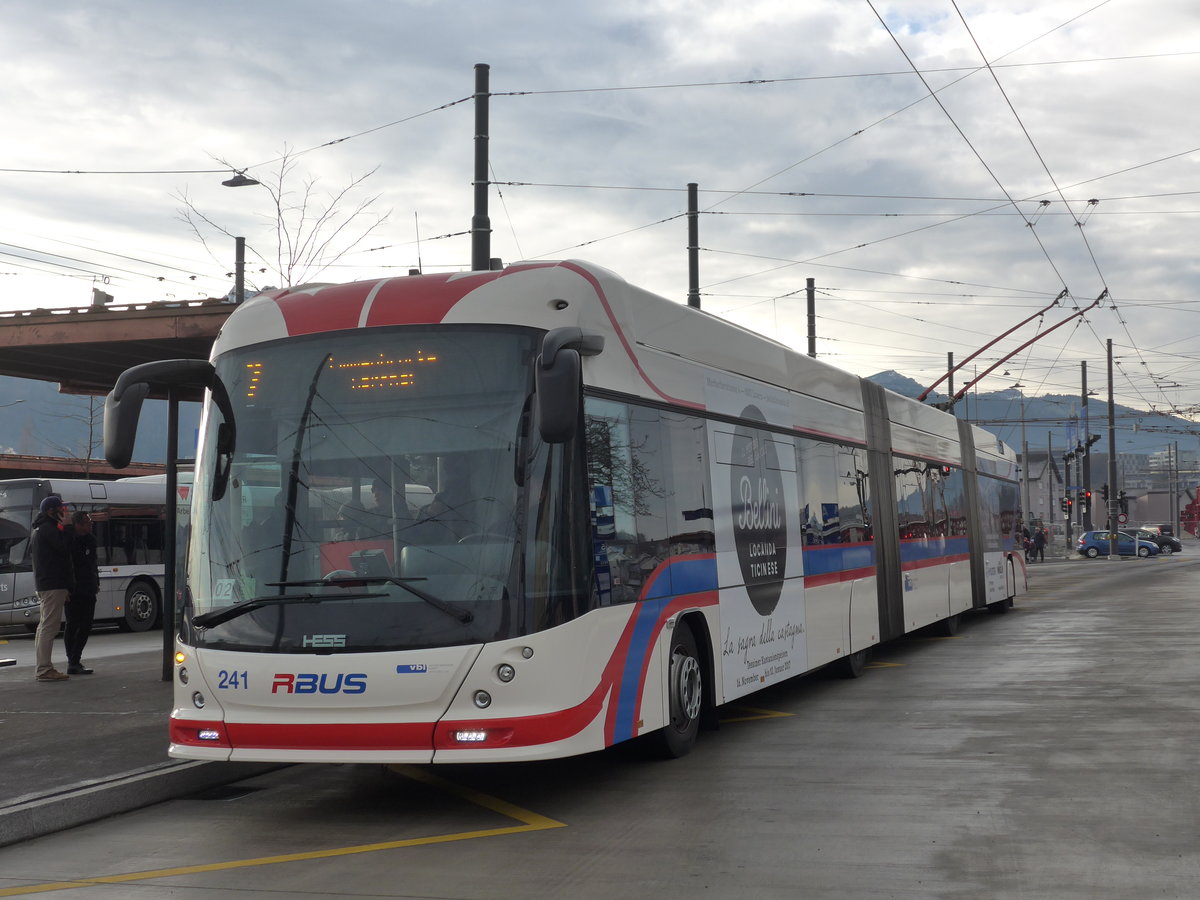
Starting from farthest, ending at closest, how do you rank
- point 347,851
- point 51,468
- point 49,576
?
point 51,468 < point 49,576 < point 347,851

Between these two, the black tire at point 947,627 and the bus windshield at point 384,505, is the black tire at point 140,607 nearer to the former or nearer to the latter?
the black tire at point 947,627

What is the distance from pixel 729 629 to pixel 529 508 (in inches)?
118

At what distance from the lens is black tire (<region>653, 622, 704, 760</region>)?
9.14 m

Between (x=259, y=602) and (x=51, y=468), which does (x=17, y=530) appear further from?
(x=51, y=468)

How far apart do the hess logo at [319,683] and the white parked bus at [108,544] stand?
56.8 feet

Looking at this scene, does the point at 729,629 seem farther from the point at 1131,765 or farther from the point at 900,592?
the point at 900,592

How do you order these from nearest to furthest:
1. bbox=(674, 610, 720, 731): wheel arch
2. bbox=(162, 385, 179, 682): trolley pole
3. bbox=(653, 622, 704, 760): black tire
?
bbox=(653, 622, 704, 760): black tire → bbox=(674, 610, 720, 731): wheel arch → bbox=(162, 385, 179, 682): trolley pole

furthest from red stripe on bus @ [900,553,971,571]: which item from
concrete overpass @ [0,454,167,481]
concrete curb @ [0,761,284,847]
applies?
concrete overpass @ [0,454,167,481]

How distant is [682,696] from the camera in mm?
9289

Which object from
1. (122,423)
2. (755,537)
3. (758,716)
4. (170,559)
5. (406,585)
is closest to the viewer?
(406,585)

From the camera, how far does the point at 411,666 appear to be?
290 inches

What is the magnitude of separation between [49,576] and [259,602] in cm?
726

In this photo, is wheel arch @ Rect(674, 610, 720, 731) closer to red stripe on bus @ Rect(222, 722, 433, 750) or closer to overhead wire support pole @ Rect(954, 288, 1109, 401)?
red stripe on bus @ Rect(222, 722, 433, 750)

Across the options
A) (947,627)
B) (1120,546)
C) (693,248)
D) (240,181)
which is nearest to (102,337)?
(240,181)
